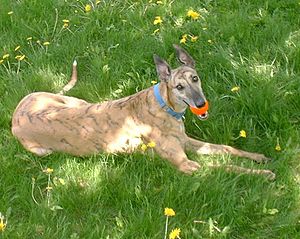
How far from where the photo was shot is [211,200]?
3.85 metres

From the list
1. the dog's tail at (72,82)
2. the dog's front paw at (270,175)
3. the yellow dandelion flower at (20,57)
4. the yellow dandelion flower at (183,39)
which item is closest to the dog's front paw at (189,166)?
the dog's front paw at (270,175)

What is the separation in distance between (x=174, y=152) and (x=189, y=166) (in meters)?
0.22

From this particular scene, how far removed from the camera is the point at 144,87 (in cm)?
512

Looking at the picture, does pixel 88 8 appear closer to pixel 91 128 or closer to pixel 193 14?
pixel 193 14

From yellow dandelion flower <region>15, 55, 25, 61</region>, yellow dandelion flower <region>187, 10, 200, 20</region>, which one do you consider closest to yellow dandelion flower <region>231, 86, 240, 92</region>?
yellow dandelion flower <region>187, 10, 200, 20</region>

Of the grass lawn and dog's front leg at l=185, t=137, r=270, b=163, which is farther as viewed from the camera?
dog's front leg at l=185, t=137, r=270, b=163

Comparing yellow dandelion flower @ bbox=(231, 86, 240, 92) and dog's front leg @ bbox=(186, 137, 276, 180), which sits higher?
yellow dandelion flower @ bbox=(231, 86, 240, 92)

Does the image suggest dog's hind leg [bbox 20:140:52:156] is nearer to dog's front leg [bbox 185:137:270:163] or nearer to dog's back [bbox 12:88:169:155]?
dog's back [bbox 12:88:169:155]

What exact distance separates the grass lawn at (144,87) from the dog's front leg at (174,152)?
10 centimetres

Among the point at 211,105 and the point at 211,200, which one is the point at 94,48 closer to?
the point at 211,105

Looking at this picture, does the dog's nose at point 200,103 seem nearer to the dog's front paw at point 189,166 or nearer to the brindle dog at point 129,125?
the brindle dog at point 129,125

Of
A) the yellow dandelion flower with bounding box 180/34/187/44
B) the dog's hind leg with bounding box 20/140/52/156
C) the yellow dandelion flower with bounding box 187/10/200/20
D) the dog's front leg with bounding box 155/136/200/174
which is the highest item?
the yellow dandelion flower with bounding box 187/10/200/20

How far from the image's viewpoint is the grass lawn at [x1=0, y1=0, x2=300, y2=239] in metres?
3.82

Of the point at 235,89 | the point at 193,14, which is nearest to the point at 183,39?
the point at 193,14
